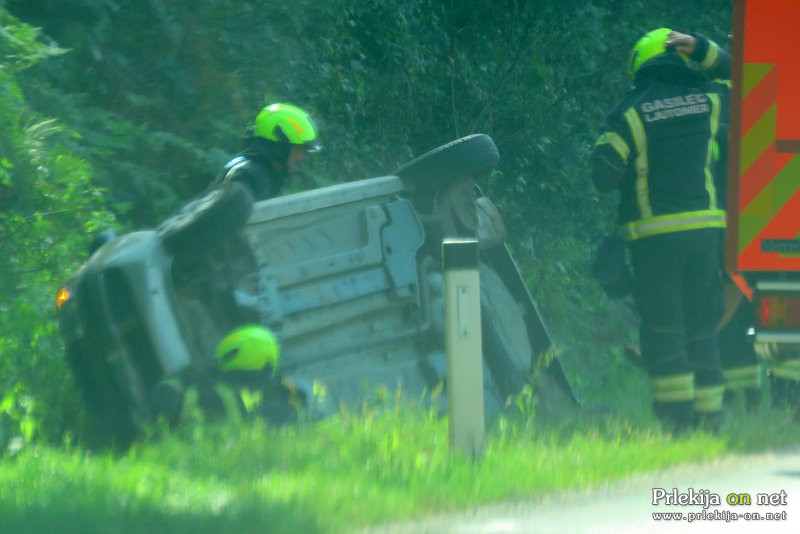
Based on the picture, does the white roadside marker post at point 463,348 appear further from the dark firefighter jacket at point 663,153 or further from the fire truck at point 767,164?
the fire truck at point 767,164

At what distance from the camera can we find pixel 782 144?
8.06 metres

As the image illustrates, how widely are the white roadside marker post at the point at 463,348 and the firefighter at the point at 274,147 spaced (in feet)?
Result: 5.51

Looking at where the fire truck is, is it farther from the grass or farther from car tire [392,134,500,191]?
car tire [392,134,500,191]

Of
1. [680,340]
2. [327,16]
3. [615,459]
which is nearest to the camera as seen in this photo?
[615,459]

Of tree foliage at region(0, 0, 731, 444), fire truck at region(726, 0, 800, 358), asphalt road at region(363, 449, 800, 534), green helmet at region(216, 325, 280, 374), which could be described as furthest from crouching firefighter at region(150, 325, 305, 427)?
fire truck at region(726, 0, 800, 358)

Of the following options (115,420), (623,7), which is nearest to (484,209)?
(115,420)

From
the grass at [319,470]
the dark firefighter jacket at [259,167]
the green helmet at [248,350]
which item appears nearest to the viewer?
the grass at [319,470]

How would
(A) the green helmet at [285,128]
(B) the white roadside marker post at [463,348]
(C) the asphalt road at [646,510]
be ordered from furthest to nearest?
1. (A) the green helmet at [285,128]
2. (B) the white roadside marker post at [463,348]
3. (C) the asphalt road at [646,510]

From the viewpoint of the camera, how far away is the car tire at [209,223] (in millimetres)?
6953

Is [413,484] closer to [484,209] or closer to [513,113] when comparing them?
[484,209]

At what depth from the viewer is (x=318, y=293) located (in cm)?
732

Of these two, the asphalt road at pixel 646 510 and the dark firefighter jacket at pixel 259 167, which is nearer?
the asphalt road at pixel 646 510

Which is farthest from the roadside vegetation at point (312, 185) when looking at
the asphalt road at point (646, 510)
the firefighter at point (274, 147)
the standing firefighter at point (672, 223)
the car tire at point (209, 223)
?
the firefighter at point (274, 147)

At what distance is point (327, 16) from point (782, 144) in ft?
11.6
